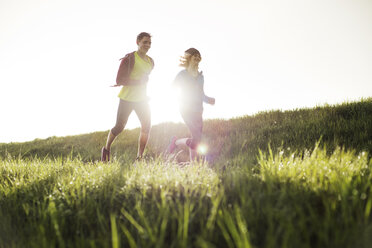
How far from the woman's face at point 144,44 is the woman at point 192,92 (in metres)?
0.93


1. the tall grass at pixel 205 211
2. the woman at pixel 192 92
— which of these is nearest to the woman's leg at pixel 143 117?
the woman at pixel 192 92

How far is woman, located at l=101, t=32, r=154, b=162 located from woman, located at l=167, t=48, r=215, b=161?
0.89 m

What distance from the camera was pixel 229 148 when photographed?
5.60m

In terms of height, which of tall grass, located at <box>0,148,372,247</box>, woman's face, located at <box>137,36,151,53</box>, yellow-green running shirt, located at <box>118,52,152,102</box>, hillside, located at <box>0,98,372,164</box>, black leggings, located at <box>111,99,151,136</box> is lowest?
tall grass, located at <box>0,148,372,247</box>

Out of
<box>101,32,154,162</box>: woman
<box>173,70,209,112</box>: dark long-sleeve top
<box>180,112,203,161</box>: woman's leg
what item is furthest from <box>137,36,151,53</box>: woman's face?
<box>180,112,203,161</box>: woman's leg

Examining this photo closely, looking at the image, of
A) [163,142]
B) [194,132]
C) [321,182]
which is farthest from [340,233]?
[163,142]

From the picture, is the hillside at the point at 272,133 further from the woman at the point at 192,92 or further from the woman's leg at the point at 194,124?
the woman at the point at 192,92

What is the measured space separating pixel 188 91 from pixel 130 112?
1386 millimetres

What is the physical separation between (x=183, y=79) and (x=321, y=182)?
3072 mm

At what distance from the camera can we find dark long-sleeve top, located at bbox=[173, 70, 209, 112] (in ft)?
14.8

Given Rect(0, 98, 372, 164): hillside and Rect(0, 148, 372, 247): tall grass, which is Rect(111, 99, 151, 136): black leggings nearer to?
Rect(0, 98, 372, 164): hillside

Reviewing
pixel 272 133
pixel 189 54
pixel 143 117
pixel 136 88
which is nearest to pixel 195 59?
pixel 189 54

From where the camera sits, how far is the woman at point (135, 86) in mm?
4867

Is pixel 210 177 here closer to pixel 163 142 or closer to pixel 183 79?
pixel 183 79
